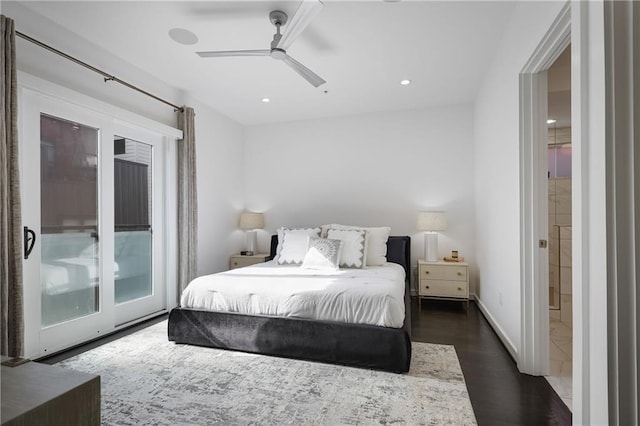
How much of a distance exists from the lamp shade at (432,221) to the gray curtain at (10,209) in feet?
12.8

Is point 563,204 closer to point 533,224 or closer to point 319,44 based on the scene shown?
point 533,224

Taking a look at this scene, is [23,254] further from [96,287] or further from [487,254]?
[487,254]

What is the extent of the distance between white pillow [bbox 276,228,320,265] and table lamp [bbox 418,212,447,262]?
1.36 m

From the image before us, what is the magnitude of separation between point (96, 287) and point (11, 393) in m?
2.87

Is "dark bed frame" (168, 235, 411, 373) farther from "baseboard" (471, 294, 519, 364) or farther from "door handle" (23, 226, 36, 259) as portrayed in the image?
"door handle" (23, 226, 36, 259)

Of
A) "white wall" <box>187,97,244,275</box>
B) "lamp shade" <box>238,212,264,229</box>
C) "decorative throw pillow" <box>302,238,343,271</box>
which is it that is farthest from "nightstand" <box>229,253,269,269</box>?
"decorative throw pillow" <box>302,238,343,271</box>

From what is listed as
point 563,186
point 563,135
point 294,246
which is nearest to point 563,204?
point 563,186

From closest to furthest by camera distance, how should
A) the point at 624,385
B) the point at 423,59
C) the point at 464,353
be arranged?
the point at 624,385 < the point at 464,353 < the point at 423,59

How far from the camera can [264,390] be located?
2.06m

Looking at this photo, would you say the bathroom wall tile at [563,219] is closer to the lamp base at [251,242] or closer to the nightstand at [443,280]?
the nightstand at [443,280]

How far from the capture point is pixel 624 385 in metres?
0.93

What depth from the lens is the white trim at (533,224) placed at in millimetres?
2188

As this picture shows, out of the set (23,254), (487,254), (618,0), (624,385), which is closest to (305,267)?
(487,254)

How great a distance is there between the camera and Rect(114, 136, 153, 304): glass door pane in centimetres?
332
